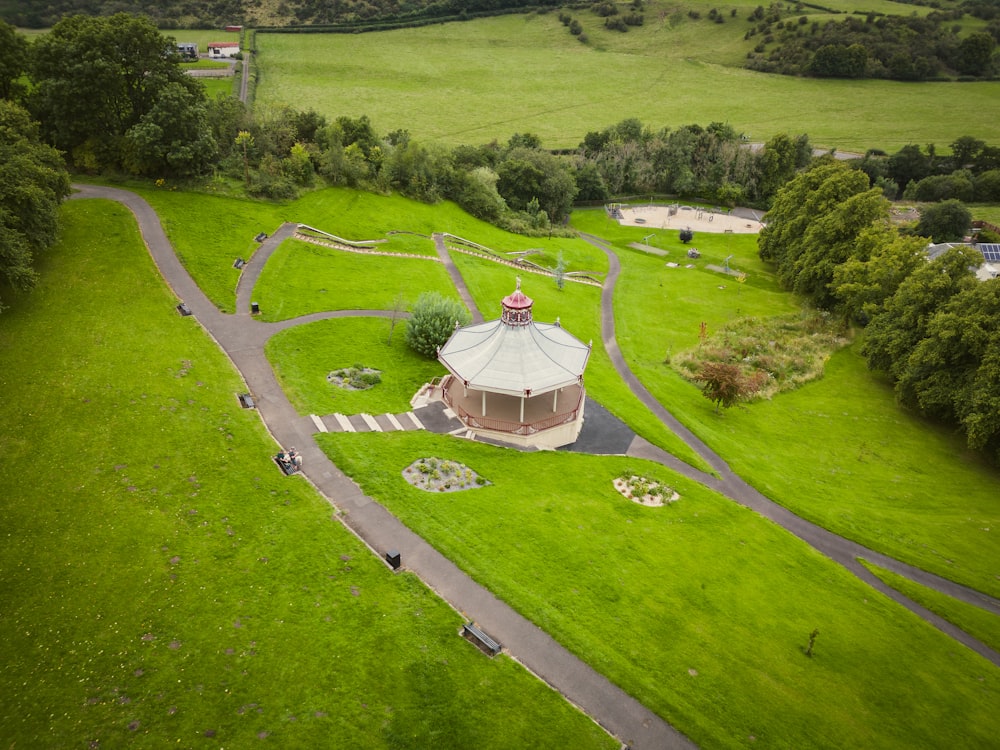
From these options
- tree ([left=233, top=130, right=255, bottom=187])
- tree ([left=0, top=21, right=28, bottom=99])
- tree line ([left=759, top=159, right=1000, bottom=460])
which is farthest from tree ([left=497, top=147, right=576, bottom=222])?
tree ([left=0, top=21, right=28, bottom=99])

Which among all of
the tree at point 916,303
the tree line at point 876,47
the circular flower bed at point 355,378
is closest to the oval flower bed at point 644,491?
the circular flower bed at point 355,378

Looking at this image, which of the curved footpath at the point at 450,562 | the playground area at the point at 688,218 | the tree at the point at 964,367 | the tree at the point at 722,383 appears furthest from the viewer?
the playground area at the point at 688,218

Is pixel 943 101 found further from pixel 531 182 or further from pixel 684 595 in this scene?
pixel 684 595

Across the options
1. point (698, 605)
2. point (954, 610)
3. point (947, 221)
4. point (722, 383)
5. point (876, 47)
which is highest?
point (876, 47)

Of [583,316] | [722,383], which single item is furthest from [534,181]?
[722,383]

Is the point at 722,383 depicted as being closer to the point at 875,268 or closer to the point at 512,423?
the point at 512,423

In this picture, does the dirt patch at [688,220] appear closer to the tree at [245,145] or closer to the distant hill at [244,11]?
the tree at [245,145]

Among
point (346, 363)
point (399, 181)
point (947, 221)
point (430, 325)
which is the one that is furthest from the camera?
point (947, 221)
